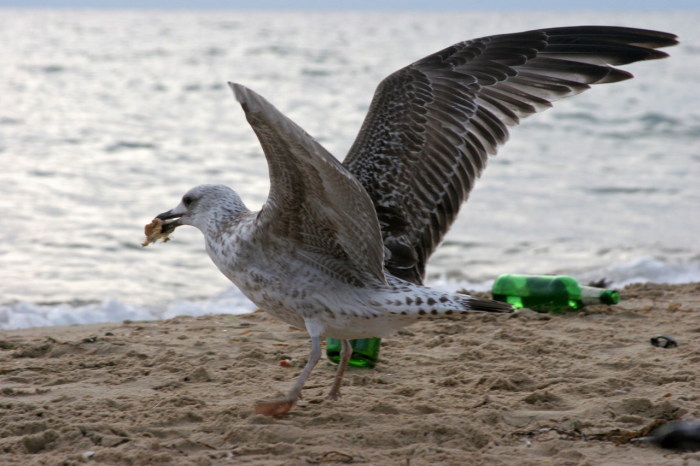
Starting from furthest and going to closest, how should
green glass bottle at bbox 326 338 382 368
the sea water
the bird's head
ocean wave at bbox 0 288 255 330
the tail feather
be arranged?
1. the sea water
2. ocean wave at bbox 0 288 255 330
3. green glass bottle at bbox 326 338 382 368
4. the bird's head
5. the tail feather

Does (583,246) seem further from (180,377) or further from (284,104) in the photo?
(284,104)

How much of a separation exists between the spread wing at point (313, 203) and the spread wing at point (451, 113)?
46cm

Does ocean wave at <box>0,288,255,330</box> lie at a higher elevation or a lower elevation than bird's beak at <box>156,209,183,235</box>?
lower

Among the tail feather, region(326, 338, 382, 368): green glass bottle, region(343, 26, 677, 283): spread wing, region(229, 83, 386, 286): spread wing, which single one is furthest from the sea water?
the tail feather

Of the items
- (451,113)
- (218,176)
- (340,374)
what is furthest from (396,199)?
(218,176)

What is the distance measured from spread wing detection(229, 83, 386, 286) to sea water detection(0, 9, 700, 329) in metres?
3.20

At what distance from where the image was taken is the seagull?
358 centimetres

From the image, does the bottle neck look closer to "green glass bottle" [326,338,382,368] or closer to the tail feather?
"green glass bottle" [326,338,382,368]

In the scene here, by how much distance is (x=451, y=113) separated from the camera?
4.27m

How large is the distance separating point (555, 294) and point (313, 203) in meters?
2.62

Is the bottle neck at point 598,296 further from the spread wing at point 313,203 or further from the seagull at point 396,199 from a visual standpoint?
the spread wing at point 313,203

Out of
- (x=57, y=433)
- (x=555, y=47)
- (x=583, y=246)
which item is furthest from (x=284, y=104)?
(x=57, y=433)

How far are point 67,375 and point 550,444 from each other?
2456mm

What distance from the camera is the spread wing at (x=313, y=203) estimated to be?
2.91 meters
